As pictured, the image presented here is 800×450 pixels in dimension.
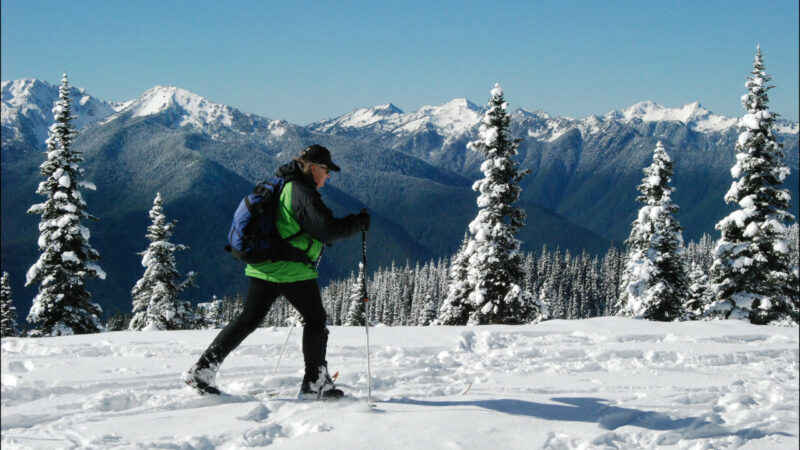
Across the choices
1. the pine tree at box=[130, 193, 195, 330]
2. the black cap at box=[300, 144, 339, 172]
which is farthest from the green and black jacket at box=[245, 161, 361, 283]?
the pine tree at box=[130, 193, 195, 330]

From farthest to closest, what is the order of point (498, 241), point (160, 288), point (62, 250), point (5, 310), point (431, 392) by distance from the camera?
point (5, 310) → point (160, 288) → point (498, 241) → point (62, 250) → point (431, 392)

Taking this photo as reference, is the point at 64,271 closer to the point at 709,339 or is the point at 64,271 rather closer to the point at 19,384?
the point at 19,384

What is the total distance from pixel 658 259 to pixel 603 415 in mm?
22741

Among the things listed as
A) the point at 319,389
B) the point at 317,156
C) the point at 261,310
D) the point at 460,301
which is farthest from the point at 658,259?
the point at 261,310

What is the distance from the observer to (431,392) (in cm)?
650

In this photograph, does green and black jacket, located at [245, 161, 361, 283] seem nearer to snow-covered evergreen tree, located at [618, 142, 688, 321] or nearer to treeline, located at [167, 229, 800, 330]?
snow-covered evergreen tree, located at [618, 142, 688, 321]

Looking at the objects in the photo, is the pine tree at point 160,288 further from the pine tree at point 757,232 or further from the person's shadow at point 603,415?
the person's shadow at point 603,415

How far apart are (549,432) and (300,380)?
9.54 feet

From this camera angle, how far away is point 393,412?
5.51m

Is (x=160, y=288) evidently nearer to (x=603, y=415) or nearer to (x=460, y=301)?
(x=460, y=301)

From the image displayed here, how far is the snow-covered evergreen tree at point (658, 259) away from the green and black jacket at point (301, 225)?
2366 cm

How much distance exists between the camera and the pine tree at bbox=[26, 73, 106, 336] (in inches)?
866

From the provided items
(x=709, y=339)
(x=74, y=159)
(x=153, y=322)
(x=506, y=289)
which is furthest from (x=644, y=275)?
(x=74, y=159)

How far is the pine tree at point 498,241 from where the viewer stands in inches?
927
